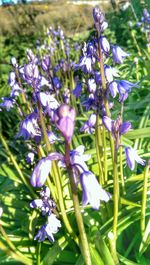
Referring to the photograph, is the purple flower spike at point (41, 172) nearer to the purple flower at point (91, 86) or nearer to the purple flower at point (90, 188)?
the purple flower at point (90, 188)

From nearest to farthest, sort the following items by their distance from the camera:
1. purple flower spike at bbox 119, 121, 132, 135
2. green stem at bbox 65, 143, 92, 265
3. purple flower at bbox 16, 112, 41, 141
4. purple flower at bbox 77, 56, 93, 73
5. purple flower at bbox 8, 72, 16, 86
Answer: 1. green stem at bbox 65, 143, 92, 265
2. purple flower spike at bbox 119, 121, 132, 135
3. purple flower at bbox 16, 112, 41, 141
4. purple flower at bbox 77, 56, 93, 73
5. purple flower at bbox 8, 72, 16, 86

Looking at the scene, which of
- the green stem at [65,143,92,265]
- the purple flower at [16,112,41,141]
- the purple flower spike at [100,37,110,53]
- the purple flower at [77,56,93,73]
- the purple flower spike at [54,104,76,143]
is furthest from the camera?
the purple flower at [77,56,93,73]

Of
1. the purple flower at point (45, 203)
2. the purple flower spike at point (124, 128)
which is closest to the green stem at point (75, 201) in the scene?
the purple flower spike at point (124, 128)

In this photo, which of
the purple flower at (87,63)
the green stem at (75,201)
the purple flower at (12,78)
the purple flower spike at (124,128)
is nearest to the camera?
the green stem at (75,201)

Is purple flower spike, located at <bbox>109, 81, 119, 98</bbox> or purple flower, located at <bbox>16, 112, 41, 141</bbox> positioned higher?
purple flower spike, located at <bbox>109, 81, 119, 98</bbox>

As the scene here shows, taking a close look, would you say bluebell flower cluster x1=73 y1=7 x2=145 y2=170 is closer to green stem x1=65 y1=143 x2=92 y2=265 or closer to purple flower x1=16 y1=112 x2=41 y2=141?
purple flower x1=16 y1=112 x2=41 y2=141

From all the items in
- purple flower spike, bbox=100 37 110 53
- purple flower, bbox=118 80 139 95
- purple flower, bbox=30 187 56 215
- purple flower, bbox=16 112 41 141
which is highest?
purple flower spike, bbox=100 37 110 53

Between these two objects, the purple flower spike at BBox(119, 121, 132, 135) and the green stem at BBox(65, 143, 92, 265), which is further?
the purple flower spike at BBox(119, 121, 132, 135)

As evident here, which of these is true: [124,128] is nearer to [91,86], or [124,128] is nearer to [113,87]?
[113,87]

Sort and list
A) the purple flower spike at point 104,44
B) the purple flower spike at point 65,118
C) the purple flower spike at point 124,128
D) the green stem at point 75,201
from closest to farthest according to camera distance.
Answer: the purple flower spike at point 65,118
the green stem at point 75,201
the purple flower spike at point 124,128
the purple flower spike at point 104,44

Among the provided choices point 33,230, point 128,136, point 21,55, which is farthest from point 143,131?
point 21,55

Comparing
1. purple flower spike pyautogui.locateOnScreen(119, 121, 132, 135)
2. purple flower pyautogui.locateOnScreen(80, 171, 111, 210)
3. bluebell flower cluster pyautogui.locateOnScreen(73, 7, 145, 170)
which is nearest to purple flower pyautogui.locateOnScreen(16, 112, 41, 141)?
bluebell flower cluster pyautogui.locateOnScreen(73, 7, 145, 170)

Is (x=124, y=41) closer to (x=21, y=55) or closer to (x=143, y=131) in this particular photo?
(x=21, y=55)
